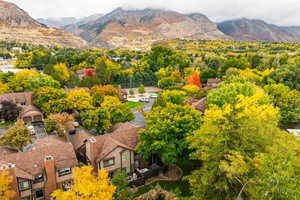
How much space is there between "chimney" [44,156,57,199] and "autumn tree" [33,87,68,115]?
19321 millimetres

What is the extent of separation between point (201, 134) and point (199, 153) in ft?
6.76

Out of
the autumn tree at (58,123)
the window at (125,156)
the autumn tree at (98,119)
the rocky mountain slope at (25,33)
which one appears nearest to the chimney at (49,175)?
the window at (125,156)

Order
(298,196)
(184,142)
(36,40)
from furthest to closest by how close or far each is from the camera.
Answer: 1. (36,40)
2. (184,142)
3. (298,196)

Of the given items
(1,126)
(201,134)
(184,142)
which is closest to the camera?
(201,134)

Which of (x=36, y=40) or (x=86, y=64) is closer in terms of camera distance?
(x=86, y=64)

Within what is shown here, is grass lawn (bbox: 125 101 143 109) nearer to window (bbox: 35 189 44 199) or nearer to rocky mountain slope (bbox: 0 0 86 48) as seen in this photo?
window (bbox: 35 189 44 199)

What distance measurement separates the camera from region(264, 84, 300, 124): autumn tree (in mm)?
36175

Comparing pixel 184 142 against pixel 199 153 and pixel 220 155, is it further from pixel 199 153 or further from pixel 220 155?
pixel 220 155

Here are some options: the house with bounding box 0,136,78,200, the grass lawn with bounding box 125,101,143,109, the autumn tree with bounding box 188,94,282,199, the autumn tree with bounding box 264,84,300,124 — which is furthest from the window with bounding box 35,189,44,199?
the autumn tree with bounding box 264,84,300,124

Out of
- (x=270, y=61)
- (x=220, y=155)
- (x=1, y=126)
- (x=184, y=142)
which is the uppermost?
(x=270, y=61)

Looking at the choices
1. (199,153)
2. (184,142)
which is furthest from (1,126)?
(199,153)

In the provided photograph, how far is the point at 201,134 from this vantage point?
1870 cm

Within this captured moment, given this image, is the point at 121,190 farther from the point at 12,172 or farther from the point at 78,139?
the point at 78,139

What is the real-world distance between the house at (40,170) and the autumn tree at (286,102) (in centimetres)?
3326
